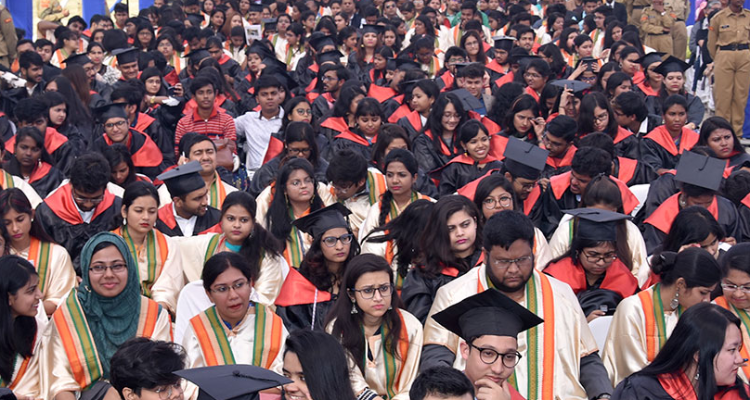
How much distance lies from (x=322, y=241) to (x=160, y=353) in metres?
1.77

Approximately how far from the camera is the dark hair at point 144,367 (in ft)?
12.6

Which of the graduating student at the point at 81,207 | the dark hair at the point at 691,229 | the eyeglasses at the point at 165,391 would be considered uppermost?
the graduating student at the point at 81,207

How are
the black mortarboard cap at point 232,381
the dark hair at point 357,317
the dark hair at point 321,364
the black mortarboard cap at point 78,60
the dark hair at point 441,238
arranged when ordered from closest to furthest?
the black mortarboard cap at point 232,381 → the dark hair at point 321,364 → the dark hair at point 357,317 → the dark hair at point 441,238 → the black mortarboard cap at point 78,60

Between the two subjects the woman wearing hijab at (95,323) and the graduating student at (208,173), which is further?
the graduating student at (208,173)

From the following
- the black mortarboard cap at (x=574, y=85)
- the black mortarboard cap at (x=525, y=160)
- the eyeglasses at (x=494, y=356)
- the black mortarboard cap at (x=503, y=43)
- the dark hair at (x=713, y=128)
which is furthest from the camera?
the black mortarboard cap at (x=503, y=43)

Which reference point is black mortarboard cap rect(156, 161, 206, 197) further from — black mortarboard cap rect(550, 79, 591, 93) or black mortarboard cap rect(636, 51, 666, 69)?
black mortarboard cap rect(636, 51, 666, 69)

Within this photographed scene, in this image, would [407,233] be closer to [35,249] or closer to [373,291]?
[373,291]

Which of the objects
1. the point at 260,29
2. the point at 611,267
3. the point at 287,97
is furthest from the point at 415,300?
the point at 260,29

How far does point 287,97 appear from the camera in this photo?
10.2 meters

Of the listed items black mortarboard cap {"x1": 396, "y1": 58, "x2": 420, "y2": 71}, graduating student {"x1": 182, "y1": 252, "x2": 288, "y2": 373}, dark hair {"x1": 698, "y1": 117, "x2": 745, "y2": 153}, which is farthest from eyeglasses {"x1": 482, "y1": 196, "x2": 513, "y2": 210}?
black mortarboard cap {"x1": 396, "y1": 58, "x2": 420, "y2": 71}

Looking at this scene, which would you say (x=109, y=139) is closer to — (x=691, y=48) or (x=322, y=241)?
(x=322, y=241)

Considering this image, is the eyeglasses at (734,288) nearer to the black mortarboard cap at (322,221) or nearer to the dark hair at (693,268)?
the dark hair at (693,268)

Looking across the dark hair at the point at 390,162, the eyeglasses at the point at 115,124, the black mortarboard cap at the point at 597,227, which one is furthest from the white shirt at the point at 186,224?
the black mortarboard cap at the point at 597,227

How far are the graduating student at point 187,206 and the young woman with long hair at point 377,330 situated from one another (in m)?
2.21
